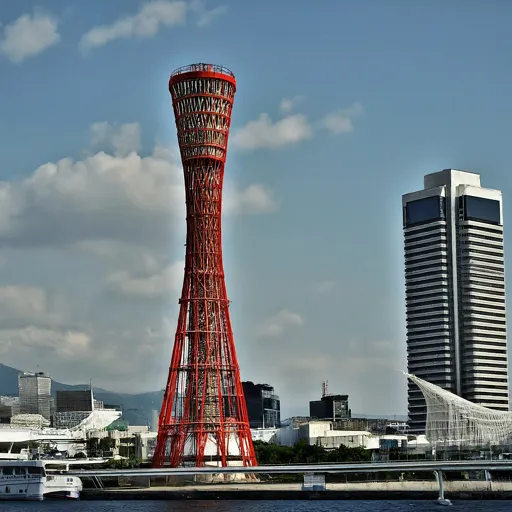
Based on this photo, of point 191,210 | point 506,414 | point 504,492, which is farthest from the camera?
point 506,414

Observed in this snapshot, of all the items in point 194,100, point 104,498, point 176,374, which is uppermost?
point 194,100

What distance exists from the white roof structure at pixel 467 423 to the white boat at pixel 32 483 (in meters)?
48.0

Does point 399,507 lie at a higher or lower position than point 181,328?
lower

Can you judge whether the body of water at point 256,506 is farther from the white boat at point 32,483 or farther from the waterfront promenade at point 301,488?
the white boat at point 32,483

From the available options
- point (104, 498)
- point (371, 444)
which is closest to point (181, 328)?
point (104, 498)

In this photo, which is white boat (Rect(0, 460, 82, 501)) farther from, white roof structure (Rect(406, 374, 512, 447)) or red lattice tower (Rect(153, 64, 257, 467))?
white roof structure (Rect(406, 374, 512, 447))

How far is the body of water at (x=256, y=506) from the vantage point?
88.5m

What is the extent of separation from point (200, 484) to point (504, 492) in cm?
2804

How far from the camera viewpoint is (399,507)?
90.4 m

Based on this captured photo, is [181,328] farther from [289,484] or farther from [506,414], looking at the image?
[506,414]

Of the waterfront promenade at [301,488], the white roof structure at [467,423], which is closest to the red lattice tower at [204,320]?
the waterfront promenade at [301,488]

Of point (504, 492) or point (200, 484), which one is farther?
point (200, 484)

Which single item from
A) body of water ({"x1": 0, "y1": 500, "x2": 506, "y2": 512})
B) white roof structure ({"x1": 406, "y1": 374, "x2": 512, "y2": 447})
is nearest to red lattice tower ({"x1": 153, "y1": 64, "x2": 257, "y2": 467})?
body of water ({"x1": 0, "y1": 500, "x2": 506, "y2": 512})

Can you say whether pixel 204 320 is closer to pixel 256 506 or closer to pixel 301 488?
pixel 301 488
